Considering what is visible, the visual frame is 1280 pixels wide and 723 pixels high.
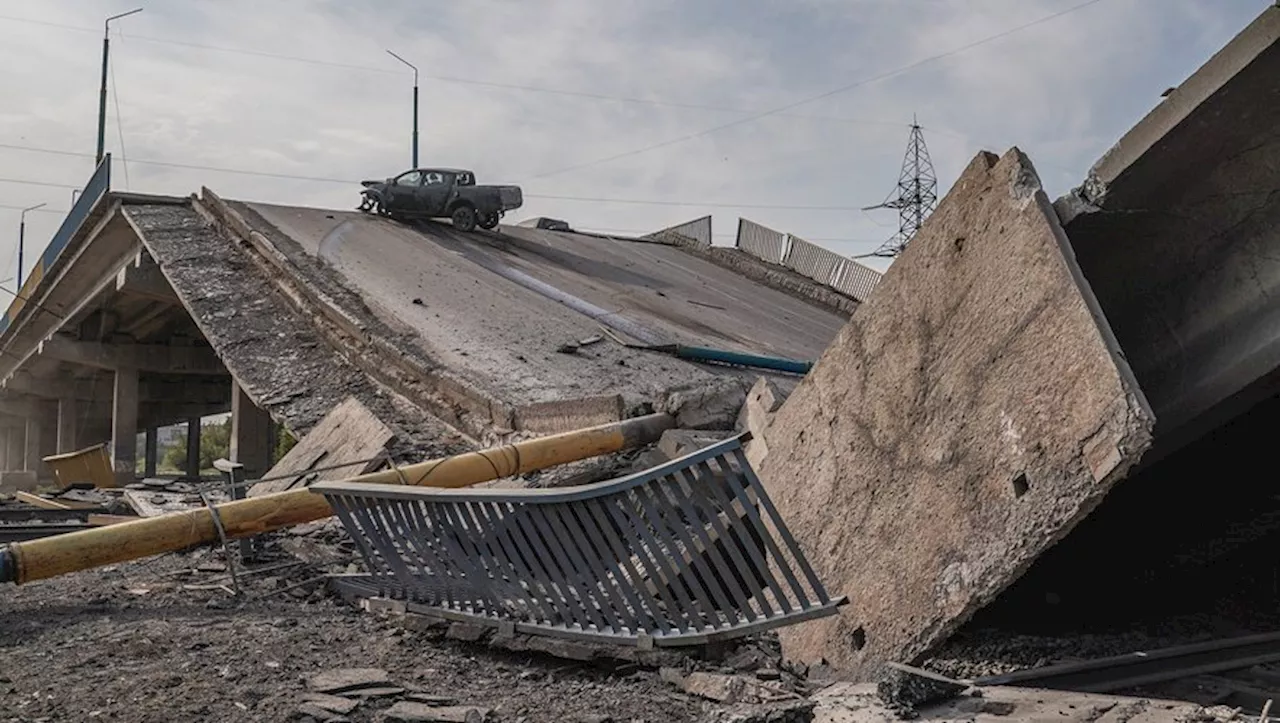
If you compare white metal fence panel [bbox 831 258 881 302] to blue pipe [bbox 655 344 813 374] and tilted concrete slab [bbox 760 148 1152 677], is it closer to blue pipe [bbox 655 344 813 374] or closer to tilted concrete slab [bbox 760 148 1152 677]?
blue pipe [bbox 655 344 813 374]

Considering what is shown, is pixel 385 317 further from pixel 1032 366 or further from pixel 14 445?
pixel 14 445

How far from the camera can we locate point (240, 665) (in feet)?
15.3

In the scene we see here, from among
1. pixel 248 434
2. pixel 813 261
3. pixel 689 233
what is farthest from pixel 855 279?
pixel 248 434

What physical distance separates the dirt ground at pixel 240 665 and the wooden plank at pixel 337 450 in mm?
2070

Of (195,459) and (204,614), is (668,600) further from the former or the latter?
(195,459)

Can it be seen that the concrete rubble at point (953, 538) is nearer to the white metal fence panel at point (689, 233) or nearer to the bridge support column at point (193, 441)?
the white metal fence panel at point (689, 233)

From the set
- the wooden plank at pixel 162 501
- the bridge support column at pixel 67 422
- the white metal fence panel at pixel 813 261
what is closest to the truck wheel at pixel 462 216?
→ the white metal fence panel at pixel 813 261

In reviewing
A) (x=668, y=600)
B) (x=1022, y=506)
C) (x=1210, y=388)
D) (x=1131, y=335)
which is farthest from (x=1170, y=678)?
(x=668, y=600)

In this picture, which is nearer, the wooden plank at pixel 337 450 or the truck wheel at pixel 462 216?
the wooden plank at pixel 337 450

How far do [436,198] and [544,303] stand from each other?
677 cm

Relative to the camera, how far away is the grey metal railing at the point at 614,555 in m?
4.25

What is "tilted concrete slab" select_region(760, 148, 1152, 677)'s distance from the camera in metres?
4.07

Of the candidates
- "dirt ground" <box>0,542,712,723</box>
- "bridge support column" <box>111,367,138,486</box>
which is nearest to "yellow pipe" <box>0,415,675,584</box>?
"dirt ground" <box>0,542,712,723</box>

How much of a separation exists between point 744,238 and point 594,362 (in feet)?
52.2
